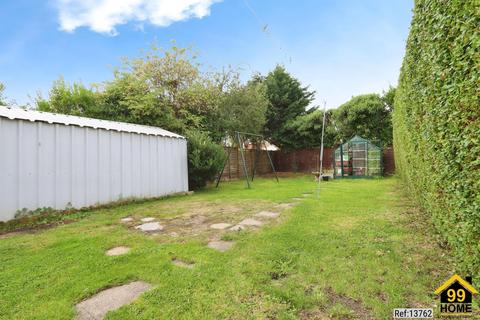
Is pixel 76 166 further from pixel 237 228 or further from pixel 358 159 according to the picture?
pixel 358 159

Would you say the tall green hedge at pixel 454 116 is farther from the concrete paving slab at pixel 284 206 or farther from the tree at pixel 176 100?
the tree at pixel 176 100

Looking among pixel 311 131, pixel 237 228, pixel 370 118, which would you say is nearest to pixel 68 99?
pixel 237 228

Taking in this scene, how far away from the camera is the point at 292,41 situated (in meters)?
8.36

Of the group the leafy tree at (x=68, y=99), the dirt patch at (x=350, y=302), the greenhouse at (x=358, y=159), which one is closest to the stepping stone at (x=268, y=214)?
the dirt patch at (x=350, y=302)

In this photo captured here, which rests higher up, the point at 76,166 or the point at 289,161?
the point at 289,161

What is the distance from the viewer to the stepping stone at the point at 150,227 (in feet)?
11.9

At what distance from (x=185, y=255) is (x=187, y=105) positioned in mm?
8818

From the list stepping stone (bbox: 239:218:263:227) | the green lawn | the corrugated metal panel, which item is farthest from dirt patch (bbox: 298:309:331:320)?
the corrugated metal panel

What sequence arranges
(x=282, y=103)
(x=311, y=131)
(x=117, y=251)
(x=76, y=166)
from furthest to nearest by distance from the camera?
(x=282, y=103) < (x=311, y=131) < (x=76, y=166) < (x=117, y=251)

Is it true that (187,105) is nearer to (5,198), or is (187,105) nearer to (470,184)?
(5,198)

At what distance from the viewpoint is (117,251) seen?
2.73m

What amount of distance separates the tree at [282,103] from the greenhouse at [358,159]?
4423mm

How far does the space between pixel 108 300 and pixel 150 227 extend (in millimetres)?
2016

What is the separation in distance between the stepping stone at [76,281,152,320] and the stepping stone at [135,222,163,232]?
5.37ft
